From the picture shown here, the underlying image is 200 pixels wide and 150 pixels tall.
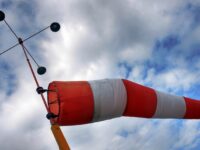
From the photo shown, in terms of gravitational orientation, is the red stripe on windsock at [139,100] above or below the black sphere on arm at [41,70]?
below

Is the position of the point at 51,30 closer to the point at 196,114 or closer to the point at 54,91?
the point at 54,91

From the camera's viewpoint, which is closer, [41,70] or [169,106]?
[41,70]

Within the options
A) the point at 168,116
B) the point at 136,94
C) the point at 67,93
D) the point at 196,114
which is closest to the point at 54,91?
the point at 67,93

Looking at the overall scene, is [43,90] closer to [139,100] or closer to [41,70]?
[41,70]

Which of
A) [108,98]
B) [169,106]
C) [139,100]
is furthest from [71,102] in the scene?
[169,106]

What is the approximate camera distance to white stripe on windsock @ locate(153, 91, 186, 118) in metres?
11.6

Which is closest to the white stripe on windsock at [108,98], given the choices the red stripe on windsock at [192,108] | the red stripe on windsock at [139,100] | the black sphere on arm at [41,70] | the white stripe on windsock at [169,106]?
the red stripe on windsock at [139,100]

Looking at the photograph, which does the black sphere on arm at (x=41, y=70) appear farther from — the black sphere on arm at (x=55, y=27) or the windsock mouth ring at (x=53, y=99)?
the black sphere on arm at (x=55, y=27)

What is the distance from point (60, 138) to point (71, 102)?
5.51 feet

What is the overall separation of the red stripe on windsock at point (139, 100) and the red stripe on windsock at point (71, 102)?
1836 millimetres

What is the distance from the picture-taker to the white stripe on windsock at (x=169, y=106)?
11.6 meters

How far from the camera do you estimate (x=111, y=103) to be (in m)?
9.39

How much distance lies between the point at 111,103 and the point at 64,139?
2.85m

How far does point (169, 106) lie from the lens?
1217 cm
